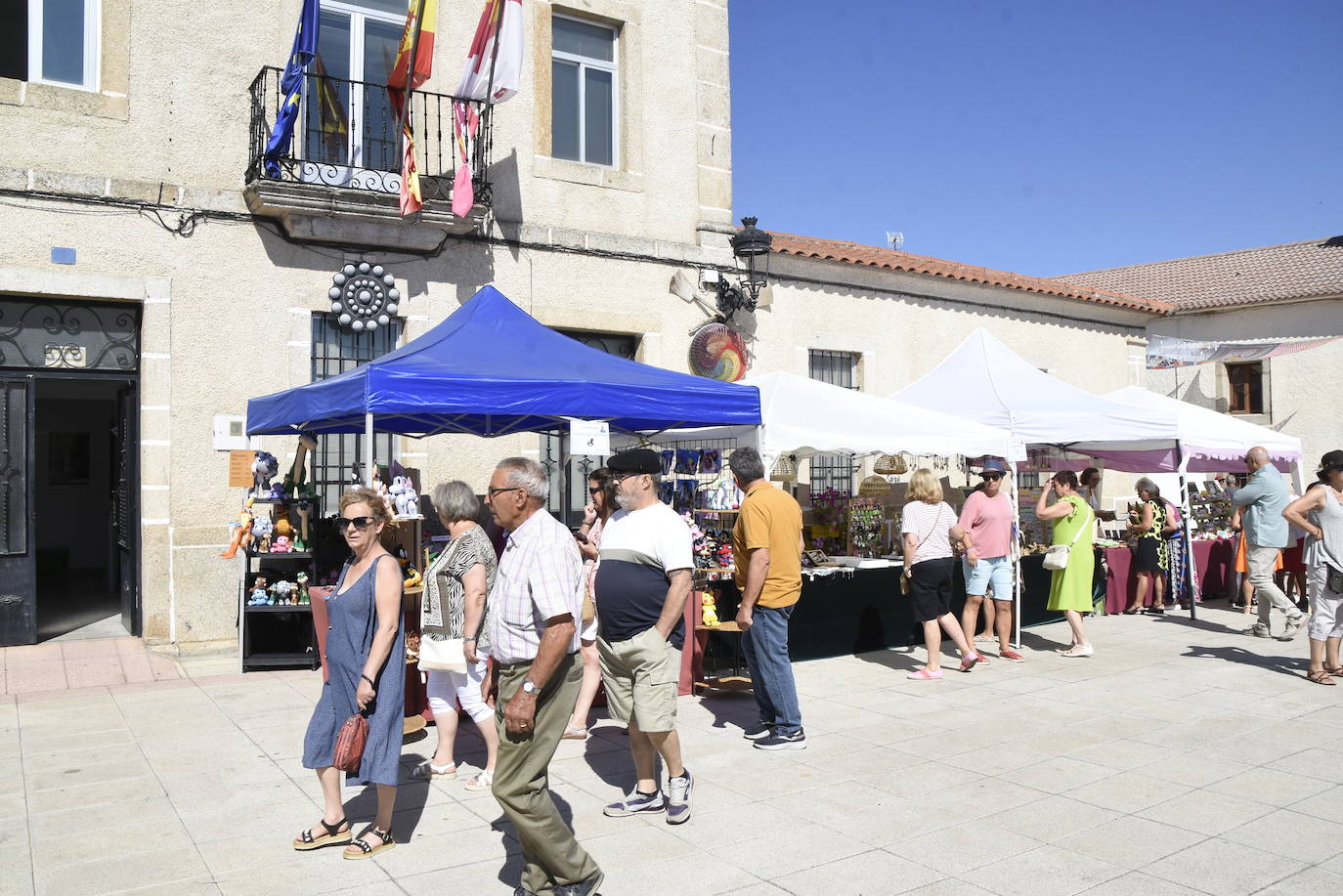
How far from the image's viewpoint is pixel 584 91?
441 inches

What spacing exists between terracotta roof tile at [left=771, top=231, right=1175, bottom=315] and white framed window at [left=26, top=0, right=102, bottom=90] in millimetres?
7260

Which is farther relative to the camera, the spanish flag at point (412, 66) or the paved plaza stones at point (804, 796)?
the spanish flag at point (412, 66)

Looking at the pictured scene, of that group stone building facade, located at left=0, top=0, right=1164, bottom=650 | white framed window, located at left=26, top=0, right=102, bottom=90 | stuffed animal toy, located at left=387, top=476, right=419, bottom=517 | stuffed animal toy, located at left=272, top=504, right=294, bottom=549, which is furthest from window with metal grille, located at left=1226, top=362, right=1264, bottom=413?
white framed window, located at left=26, top=0, right=102, bottom=90

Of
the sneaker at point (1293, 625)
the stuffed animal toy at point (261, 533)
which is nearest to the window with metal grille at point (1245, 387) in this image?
the sneaker at point (1293, 625)

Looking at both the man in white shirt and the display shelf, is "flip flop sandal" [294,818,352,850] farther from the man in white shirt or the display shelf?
the display shelf

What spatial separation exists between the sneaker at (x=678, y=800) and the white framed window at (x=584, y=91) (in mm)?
7907

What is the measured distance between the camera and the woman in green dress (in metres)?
8.84

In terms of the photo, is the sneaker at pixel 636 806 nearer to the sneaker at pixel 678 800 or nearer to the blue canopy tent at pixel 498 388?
the sneaker at pixel 678 800

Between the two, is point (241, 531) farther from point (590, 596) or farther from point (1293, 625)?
point (1293, 625)

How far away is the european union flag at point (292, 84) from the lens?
8.50 meters

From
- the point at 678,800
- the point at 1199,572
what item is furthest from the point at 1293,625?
the point at 678,800

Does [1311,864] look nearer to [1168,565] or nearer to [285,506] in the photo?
[285,506]

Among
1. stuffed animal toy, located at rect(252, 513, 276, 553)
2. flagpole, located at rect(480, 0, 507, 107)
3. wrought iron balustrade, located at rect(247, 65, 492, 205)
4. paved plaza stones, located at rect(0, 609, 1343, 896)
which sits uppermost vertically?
flagpole, located at rect(480, 0, 507, 107)

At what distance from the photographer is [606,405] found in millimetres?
6574
